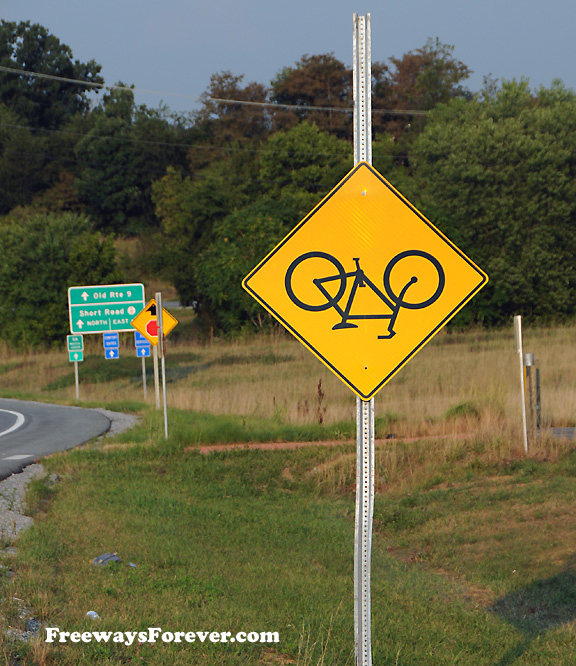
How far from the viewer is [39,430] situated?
1955 cm

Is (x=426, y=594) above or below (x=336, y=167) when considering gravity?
below

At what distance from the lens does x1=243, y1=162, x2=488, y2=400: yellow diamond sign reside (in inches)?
182

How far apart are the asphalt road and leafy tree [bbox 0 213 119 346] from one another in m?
20.1

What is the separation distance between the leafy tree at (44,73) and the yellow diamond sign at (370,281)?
80719mm

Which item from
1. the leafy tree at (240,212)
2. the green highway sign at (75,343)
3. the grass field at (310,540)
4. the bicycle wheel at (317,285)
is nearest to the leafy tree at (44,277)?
the leafy tree at (240,212)

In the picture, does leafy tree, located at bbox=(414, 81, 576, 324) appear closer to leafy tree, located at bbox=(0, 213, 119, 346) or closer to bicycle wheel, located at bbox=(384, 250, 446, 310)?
leafy tree, located at bbox=(0, 213, 119, 346)

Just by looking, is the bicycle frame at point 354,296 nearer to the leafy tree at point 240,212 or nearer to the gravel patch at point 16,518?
the gravel patch at point 16,518

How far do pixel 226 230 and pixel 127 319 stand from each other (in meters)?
18.8

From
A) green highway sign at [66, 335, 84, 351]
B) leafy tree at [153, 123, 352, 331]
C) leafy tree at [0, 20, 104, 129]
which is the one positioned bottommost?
green highway sign at [66, 335, 84, 351]

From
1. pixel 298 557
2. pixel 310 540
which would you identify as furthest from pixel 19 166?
pixel 298 557

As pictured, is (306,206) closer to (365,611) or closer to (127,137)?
(127,137)

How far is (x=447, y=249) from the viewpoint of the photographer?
4691mm

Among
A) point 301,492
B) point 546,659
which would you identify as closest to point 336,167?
point 301,492

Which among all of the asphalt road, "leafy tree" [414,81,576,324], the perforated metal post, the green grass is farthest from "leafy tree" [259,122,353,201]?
the perforated metal post
